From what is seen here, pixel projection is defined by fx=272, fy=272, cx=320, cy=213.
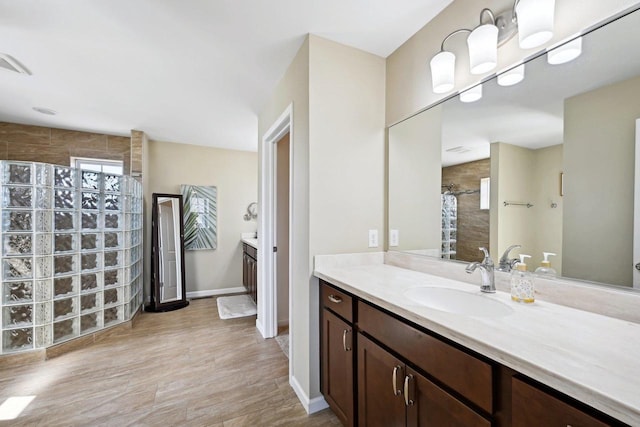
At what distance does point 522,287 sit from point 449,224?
561 mm

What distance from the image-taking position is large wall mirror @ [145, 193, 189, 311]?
3604 millimetres

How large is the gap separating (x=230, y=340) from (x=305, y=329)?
1.31 metres

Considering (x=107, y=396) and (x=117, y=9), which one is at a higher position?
(x=117, y=9)

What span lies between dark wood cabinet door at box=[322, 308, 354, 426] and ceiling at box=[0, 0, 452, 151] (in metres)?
1.74

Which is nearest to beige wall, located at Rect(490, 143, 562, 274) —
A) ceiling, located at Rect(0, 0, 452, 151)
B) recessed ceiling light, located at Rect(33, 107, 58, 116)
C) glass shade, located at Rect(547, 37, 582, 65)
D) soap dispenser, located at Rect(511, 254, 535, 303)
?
soap dispenser, located at Rect(511, 254, 535, 303)

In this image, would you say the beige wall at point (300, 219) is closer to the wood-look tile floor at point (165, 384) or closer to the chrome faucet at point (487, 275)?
the wood-look tile floor at point (165, 384)

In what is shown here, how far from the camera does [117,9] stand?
1.52 m

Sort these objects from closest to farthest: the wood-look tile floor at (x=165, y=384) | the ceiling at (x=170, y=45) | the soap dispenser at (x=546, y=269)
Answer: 1. the soap dispenser at (x=546, y=269)
2. the ceiling at (x=170, y=45)
3. the wood-look tile floor at (x=165, y=384)

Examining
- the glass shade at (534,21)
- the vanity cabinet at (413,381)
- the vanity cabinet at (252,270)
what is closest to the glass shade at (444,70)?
the glass shade at (534,21)

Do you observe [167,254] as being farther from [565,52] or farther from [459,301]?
[565,52]

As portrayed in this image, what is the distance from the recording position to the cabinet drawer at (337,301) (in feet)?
4.57

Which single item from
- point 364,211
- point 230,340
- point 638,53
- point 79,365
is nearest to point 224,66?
point 364,211

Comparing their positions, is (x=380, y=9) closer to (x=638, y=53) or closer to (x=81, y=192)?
(x=638, y=53)

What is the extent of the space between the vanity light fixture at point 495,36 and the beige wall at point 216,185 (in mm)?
3539
